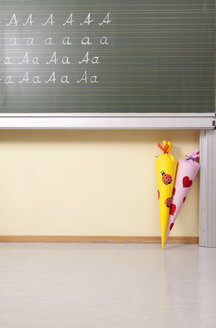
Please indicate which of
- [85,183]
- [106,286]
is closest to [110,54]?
[85,183]

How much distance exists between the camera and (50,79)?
3.07 metres

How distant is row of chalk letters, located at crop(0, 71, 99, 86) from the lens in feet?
10.0

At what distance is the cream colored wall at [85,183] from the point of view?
10.6 ft

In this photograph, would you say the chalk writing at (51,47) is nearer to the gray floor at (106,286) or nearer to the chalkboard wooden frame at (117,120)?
the chalkboard wooden frame at (117,120)

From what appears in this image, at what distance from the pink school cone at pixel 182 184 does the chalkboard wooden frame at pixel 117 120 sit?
29 centimetres

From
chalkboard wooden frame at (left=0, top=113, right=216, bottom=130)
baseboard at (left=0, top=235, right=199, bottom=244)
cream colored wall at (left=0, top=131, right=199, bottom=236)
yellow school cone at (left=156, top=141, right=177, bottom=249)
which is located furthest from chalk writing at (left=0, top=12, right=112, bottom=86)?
baseboard at (left=0, top=235, right=199, bottom=244)

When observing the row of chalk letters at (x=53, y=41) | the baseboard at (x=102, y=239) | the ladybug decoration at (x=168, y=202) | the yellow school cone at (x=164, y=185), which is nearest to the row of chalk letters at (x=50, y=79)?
the row of chalk letters at (x=53, y=41)

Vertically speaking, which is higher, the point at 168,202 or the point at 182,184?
the point at 182,184

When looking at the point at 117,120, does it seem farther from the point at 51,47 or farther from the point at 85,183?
the point at 51,47

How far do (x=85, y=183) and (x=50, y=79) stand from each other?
0.87 m

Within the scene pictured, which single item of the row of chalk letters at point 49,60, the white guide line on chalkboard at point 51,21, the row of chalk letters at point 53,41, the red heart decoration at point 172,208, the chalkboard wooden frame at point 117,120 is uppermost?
the white guide line on chalkboard at point 51,21

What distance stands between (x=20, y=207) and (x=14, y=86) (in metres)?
0.98

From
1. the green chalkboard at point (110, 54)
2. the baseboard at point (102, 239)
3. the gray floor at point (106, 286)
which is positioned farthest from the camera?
the baseboard at point (102, 239)

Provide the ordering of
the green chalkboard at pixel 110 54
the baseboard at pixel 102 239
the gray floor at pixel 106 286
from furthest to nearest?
the baseboard at pixel 102 239, the green chalkboard at pixel 110 54, the gray floor at pixel 106 286
